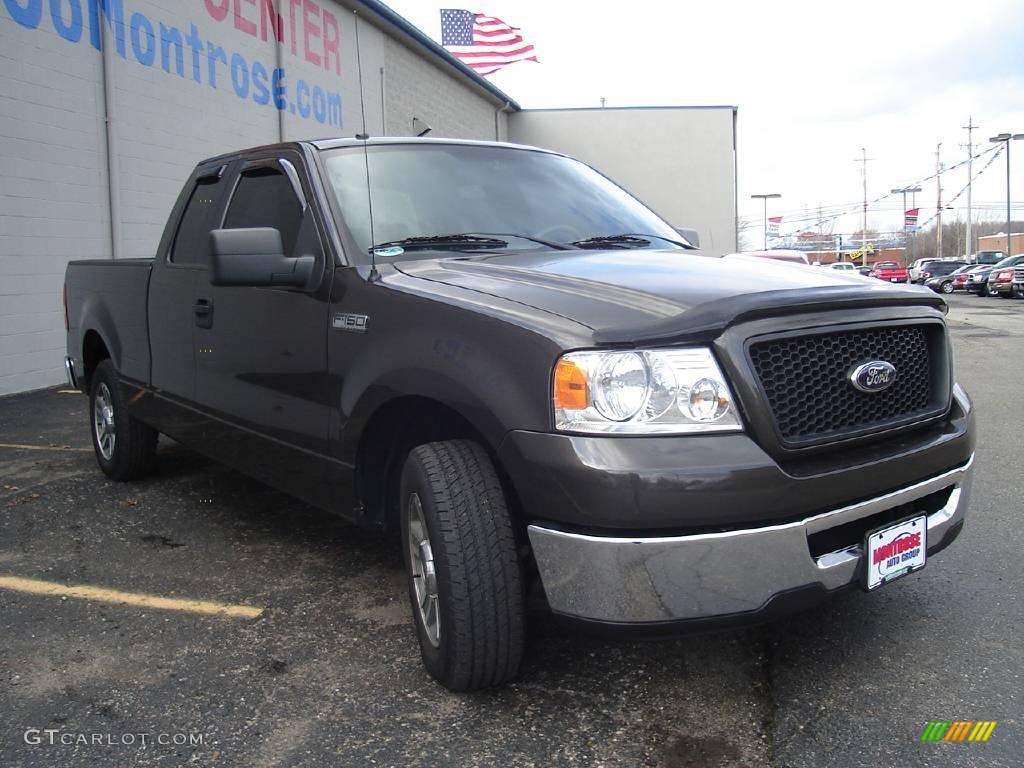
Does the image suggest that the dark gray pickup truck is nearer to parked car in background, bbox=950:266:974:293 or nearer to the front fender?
the front fender

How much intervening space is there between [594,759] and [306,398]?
1714mm

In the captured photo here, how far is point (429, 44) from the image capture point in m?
19.8

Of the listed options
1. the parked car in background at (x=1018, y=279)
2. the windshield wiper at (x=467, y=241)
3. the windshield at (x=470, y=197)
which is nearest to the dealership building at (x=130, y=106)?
the windshield at (x=470, y=197)

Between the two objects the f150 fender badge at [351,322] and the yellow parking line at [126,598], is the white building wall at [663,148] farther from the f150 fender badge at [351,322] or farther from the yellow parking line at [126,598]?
the f150 fender badge at [351,322]

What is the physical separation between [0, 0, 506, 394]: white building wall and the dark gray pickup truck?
6.52m

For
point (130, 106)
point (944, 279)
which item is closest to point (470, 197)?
point (130, 106)

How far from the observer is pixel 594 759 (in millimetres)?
2438

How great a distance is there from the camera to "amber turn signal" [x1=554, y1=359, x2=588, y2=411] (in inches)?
93.2

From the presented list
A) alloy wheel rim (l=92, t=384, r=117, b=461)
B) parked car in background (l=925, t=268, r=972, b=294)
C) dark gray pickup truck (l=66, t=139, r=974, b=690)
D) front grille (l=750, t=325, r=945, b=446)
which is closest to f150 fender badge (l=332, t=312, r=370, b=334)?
dark gray pickup truck (l=66, t=139, r=974, b=690)

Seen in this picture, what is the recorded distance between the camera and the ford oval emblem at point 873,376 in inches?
102

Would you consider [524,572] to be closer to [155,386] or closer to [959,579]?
[959,579]

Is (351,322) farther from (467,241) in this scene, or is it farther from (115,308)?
(115,308)

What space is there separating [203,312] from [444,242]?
1.41m

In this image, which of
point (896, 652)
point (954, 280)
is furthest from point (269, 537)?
point (954, 280)
